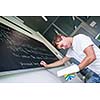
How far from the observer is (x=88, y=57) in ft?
8.31

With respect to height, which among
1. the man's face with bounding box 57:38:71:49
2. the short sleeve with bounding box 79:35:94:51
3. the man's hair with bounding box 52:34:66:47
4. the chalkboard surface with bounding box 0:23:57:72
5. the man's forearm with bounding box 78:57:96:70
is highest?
the chalkboard surface with bounding box 0:23:57:72

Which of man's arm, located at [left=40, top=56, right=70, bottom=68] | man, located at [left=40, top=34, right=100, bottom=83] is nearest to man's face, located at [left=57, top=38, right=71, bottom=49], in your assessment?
man, located at [left=40, top=34, right=100, bottom=83]

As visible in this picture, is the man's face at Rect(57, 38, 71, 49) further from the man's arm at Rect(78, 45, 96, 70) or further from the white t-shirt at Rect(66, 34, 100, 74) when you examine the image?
the man's arm at Rect(78, 45, 96, 70)

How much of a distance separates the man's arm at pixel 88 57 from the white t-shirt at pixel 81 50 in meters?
0.03

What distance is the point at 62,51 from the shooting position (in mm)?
2596

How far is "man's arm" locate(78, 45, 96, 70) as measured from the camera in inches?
99.6

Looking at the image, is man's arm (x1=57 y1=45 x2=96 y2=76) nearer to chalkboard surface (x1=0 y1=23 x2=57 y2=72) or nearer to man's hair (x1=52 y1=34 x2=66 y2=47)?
chalkboard surface (x1=0 y1=23 x2=57 y2=72)

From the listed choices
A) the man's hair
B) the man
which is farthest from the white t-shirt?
the man's hair

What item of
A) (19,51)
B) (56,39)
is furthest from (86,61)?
(19,51)

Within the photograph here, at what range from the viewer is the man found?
8.32 ft

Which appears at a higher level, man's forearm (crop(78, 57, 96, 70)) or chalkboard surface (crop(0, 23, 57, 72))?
chalkboard surface (crop(0, 23, 57, 72))

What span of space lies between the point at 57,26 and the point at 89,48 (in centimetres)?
37

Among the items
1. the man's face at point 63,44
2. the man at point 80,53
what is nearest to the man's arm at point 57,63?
the man at point 80,53
